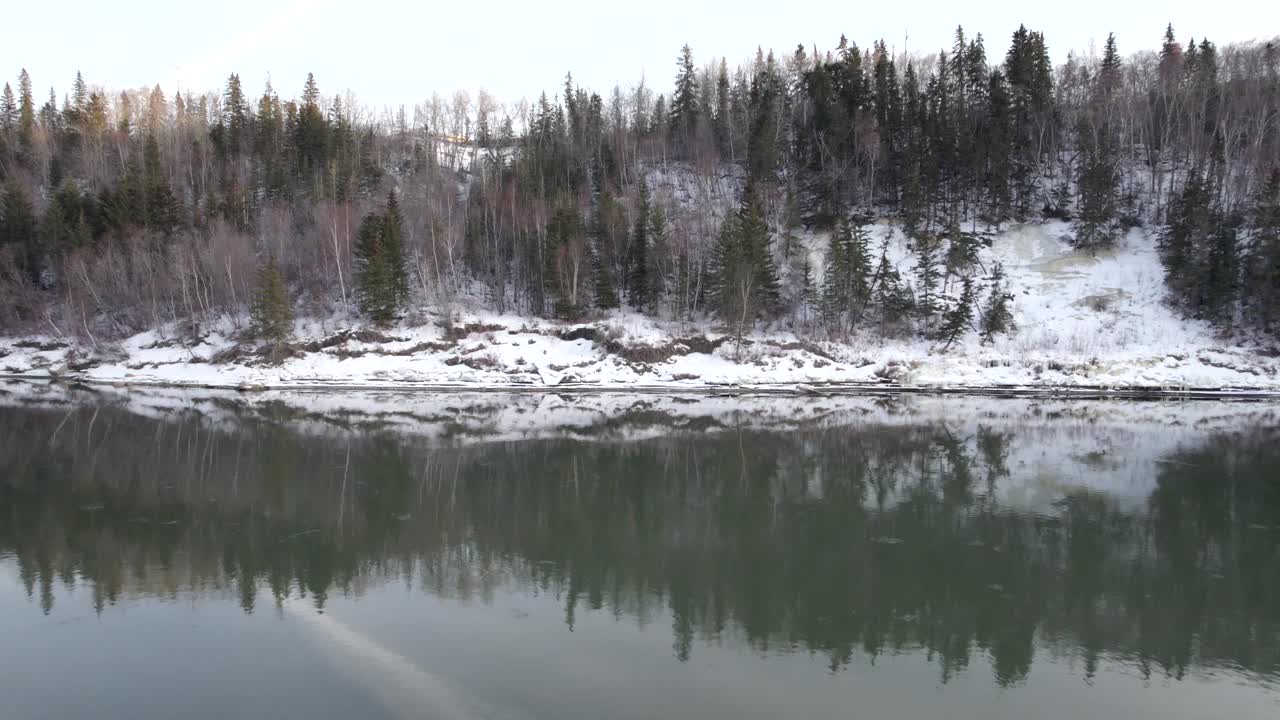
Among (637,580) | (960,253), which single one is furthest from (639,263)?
(637,580)

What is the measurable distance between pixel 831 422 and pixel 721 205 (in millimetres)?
35099

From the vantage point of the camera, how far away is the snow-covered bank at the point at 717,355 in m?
40.1

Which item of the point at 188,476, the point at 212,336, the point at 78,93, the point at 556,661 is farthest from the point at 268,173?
the point at 556,661

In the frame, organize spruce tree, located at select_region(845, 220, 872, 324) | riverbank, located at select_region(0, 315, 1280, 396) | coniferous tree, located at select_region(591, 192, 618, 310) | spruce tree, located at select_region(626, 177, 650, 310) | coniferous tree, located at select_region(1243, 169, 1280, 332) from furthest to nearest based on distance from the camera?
spruce tree, located at select_region(626, 177, 650, 310) → coniferous tree, located at select_region(591, 192, 618, 310) → spruce tree, located at select_region(845, 220, 872, 324) → coniferous tree, located at select_region(1243, 169, 1280, 332) → riverbank, located at select_region(0, 315, 1280, 396)

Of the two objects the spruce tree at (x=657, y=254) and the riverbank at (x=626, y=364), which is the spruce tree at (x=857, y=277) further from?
the spruce tree at (x=657, y=254)

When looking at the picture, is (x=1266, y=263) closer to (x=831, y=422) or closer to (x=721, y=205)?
(x=831, y=422)

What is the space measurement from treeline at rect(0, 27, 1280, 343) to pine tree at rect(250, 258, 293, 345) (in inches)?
6.7

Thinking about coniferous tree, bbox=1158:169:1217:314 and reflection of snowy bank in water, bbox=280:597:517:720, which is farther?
coniferous tree, bbox=1158:169:1217:314

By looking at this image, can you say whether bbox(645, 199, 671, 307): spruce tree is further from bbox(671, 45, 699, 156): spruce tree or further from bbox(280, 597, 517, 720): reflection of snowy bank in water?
bbox(280, 597, 517, 720): reflection of snowy bank in water

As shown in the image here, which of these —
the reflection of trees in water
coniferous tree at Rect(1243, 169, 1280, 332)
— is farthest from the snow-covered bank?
the reflection of trees in water

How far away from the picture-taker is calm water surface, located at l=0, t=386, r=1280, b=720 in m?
8.48

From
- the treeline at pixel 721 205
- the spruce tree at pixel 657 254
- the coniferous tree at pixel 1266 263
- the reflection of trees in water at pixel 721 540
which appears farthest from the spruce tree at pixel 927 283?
the reflection of trees in water at pixel 721 540

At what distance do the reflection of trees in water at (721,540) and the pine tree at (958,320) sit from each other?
20525mm

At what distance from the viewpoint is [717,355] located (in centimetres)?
4397
